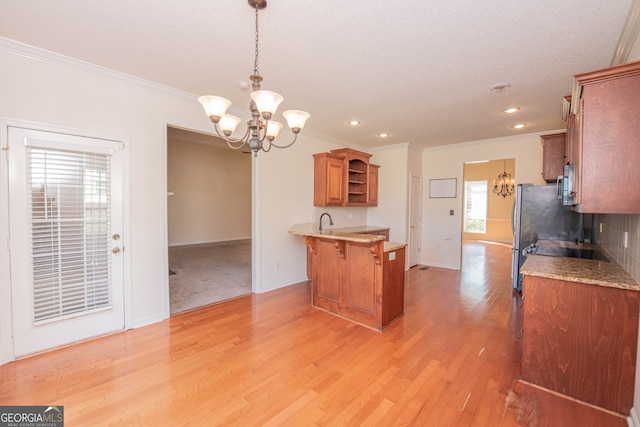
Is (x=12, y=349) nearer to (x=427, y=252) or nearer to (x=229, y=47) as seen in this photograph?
(x=229, y=47)

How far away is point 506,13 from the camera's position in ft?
6.06

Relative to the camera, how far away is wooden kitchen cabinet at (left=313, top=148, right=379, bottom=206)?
190 inches

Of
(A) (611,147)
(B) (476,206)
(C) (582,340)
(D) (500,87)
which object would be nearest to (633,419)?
(C) (582,340)

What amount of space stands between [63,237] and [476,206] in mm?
11834

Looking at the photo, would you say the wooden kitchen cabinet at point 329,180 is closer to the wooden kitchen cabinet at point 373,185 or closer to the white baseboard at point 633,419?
the wooden kitchen cabinet at point 373,185

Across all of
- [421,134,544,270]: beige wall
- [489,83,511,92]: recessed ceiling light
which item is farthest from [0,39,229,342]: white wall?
[421,134,544,270]: beige wall

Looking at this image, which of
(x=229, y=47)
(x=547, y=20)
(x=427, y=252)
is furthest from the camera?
(x=427, y=252)

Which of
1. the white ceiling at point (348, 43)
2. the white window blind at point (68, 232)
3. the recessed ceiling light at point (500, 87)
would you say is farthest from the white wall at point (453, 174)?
the white window blind at point (68, 232)

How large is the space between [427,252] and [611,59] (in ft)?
14.6

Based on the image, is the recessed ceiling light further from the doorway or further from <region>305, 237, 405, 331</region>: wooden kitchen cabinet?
the doorway

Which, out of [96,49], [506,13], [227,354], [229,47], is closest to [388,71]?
[506,13]

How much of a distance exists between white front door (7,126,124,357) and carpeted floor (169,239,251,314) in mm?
886

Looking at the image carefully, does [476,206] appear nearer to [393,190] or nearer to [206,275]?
[393,190]

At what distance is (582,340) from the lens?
188 cm
